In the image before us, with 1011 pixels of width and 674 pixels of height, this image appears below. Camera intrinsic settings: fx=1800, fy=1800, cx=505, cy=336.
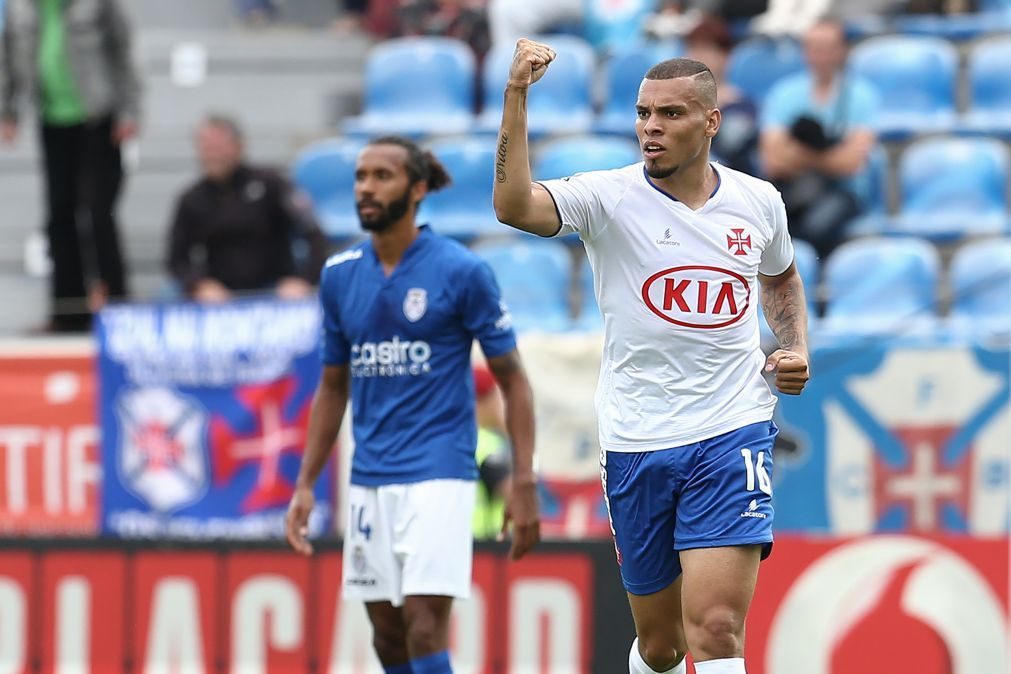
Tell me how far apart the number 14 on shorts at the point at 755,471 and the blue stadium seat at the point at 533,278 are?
15.1ft

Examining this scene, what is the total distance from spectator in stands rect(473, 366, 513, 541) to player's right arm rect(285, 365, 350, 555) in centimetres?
107

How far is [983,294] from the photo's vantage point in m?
9.84

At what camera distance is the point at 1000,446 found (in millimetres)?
9125

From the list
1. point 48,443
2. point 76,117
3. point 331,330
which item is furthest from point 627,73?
point 331,330

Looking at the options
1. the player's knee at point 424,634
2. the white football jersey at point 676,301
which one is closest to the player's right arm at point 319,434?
the player's knee at point 424,634

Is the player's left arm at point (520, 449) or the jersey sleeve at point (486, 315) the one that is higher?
the jersey sleeve at point (486, 315)

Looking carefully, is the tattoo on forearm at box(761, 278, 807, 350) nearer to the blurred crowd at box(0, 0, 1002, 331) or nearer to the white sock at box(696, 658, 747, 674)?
the white sock at box(696, 658, 747, 674)

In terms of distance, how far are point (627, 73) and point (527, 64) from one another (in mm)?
7190

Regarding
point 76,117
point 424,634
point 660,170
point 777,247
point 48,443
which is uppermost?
point 660,170

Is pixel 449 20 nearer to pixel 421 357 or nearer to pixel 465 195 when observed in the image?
pixel 465 195

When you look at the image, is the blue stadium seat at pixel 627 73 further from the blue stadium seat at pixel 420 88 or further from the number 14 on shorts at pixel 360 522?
the number 14 on shorts at pixel 360 522

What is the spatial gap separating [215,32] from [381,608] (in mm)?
8948

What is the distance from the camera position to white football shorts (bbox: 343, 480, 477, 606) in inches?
257

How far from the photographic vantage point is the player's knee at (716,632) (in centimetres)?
543
